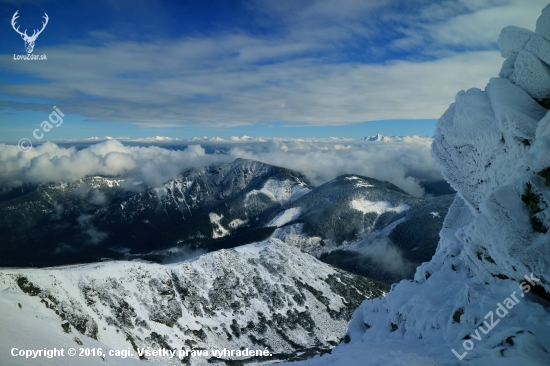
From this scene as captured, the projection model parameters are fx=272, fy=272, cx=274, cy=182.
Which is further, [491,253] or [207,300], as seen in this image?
[207,300]

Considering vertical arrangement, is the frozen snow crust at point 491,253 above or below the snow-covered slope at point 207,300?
above

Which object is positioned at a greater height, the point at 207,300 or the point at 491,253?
the point at 491,253

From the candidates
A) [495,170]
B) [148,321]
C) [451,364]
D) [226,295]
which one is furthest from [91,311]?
[495,170]

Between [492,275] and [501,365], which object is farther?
[492,275]

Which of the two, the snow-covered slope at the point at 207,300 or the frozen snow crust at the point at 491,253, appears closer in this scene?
the frozen snow crust at the point at 491,253

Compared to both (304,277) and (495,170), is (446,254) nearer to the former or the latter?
(495,170)
